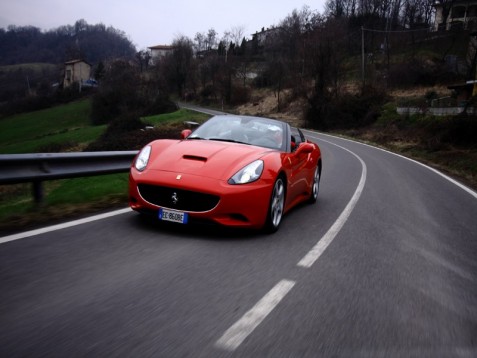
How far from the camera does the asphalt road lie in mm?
2748

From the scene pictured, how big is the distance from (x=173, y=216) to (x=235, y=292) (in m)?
1.62

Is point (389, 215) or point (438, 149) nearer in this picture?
point (389, 215)

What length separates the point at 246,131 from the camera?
671 cm

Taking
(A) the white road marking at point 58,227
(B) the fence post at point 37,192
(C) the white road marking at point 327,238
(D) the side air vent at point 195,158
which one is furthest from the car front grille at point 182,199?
(B) the fence post at point 37,192

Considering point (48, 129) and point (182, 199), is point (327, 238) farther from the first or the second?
point (48, 129)

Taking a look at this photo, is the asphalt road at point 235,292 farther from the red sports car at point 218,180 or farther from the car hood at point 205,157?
the car hood at point 205,157

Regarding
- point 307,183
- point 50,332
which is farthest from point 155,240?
point 307,183

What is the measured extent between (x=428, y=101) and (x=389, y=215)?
32636 mm

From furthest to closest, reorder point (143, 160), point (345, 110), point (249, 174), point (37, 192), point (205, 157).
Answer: point (345, 110) < point (37, 192) < point (143, 160) < point (205, 157) < point (249, 174)

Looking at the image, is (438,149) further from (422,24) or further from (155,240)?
(422,24)

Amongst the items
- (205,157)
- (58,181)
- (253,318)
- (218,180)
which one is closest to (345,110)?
(58,181)

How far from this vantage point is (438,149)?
81.1 feet

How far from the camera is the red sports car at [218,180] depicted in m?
5.02

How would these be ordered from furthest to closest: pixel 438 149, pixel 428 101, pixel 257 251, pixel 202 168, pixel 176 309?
1. pixel 428 101
2. pixel 438 149
3. pixel 202 168
4. pixel 257 251
5. pixel 176 309
